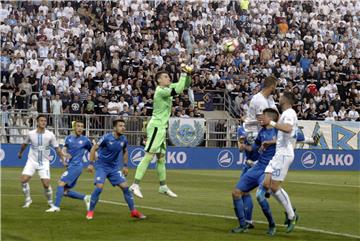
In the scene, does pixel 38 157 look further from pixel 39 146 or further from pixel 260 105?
pixel 260 105

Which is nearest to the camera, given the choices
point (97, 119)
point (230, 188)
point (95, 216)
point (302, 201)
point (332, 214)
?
→ point (95, 216)

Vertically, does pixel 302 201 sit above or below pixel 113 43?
below

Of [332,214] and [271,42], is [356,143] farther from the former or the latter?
[332,214]

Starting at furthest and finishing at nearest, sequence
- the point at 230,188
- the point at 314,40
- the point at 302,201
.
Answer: the point at 314,40 < the point at 230,188 < the point at 302,201

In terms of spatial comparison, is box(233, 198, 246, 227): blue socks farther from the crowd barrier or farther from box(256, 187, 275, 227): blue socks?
the crowd barrier

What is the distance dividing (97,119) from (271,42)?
42.2 feet

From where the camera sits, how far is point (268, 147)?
1596 centimetres

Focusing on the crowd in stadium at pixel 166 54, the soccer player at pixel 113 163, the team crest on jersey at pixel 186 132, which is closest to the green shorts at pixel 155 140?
the soccer player at pixel 113 163

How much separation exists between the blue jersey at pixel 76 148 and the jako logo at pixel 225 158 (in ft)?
64.3

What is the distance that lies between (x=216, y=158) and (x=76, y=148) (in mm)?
19873

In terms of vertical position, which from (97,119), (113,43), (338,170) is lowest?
(338,170)

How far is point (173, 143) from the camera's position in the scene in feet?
126

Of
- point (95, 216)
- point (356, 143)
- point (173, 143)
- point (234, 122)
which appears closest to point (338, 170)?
point (356, 143)

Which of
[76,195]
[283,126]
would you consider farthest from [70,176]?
[283,126]
